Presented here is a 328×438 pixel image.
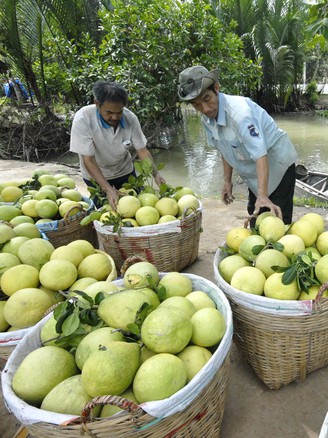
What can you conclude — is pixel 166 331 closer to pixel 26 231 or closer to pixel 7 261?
pixel 7 261

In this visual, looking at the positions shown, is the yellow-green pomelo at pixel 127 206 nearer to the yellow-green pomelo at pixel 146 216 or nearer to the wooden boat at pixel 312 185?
the yellow-green pomelo at pixel 146 216

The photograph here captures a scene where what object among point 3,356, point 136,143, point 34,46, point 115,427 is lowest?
point 3,356

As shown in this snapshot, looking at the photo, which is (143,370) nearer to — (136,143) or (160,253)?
(160,253)

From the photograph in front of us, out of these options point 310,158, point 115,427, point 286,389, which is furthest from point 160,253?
point 310,158

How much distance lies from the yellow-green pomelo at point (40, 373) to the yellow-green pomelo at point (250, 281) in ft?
2.63

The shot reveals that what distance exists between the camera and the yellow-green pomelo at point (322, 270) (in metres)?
1.43

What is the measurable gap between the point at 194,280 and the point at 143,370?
2.11 ft

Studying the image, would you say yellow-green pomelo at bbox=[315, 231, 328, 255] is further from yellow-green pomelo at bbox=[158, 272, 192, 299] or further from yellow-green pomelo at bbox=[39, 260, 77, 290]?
yellow-green pomelo at bbox=[39, 260, 77, 290]

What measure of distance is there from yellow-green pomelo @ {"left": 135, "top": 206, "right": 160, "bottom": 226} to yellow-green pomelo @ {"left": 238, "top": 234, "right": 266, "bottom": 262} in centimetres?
83

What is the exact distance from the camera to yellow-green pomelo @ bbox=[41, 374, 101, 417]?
107 centimetres

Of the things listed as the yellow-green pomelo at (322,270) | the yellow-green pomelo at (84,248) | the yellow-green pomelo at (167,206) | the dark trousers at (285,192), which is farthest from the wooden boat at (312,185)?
the yellow-green pomelo at (84,248)

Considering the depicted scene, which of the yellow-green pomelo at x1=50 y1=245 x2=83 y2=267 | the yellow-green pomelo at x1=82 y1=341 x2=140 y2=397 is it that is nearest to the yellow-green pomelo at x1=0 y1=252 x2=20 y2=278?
the yellow-green pomelo at x1=50 y1=245 x2=83 y2=267

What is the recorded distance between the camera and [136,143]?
10.1 feet

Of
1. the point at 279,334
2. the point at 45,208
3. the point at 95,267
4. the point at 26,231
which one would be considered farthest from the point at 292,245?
the point at 45,208
